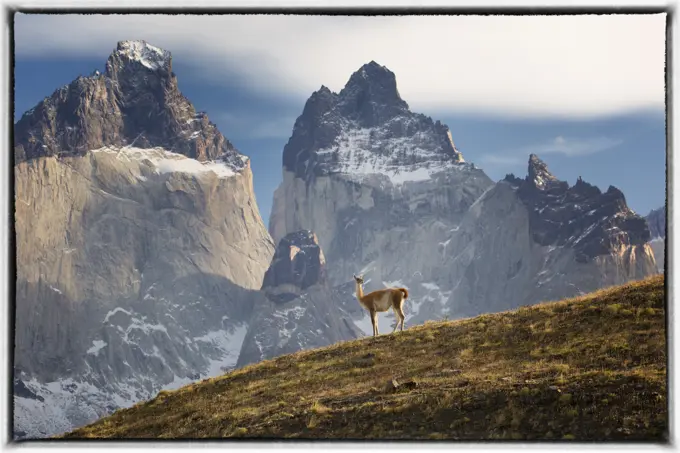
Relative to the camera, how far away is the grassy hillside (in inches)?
1147

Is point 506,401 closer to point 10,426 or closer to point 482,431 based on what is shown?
point 482,431

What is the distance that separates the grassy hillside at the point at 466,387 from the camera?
2912 cm

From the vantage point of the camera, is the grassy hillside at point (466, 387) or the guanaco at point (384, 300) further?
the guanaco at point (384, 300)

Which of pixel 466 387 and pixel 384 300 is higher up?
pixel 384 300

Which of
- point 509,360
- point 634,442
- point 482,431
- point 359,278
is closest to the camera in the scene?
point 634,442

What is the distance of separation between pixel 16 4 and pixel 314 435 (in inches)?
636

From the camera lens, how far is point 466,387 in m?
32.9

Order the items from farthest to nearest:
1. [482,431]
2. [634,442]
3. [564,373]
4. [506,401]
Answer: [564,373] < [506,401] < [482,431] < [634,442]

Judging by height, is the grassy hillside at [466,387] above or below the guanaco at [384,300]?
below

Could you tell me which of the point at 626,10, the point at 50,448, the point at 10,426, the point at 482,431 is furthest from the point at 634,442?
the point at 10,426

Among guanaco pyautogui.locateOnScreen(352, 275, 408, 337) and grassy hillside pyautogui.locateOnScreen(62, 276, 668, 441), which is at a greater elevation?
guanaco pyautogui.locateOnScreen(352, 275, 408, 337)

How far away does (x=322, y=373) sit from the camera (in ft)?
133

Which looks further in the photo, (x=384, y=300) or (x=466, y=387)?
(x=384, y=300)

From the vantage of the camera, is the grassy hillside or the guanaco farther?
the guanaco
